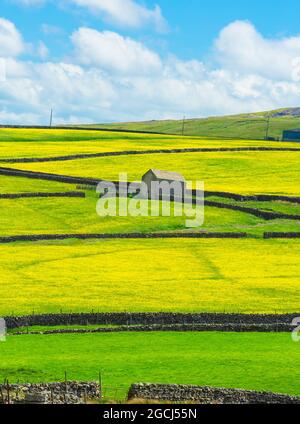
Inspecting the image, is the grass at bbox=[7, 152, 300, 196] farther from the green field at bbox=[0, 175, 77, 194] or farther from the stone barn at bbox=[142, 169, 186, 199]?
the green field at bbox=[0, 175, 77, 194]

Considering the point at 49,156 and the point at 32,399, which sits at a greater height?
the point at 49,156

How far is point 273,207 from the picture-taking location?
107625mm

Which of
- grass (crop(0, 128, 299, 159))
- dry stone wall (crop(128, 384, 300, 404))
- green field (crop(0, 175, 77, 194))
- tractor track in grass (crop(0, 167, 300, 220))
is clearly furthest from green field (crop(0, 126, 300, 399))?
grass (crop(0, 128, 299, 159))

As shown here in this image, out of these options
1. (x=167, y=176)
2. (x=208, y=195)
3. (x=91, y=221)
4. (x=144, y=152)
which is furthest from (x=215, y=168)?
(x=91, y=221)

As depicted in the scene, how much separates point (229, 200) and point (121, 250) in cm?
2937

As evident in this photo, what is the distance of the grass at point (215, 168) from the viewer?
410 feet

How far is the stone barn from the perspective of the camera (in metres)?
114

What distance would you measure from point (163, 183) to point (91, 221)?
20.4 metres

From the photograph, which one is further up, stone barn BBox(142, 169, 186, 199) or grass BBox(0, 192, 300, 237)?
stone barn BBox(142, 169, 186, 199)

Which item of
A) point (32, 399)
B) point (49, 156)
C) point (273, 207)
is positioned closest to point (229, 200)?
point (273, 207)

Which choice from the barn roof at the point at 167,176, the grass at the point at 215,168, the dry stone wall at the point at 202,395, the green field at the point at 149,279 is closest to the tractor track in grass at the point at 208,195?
the green field at the point at 149,279

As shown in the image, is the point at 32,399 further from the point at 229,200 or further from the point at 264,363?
the point at 229,200

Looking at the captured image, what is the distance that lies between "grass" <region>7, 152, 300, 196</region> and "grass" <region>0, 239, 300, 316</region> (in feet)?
109

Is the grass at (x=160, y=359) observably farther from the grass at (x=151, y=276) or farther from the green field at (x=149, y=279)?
the grass at (x=151, y=276)
